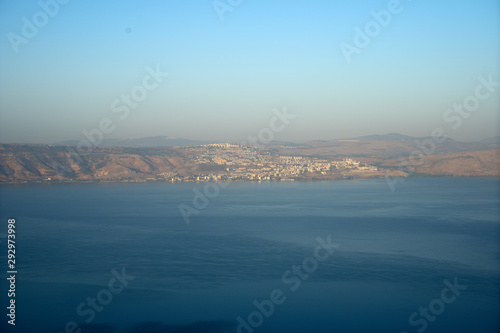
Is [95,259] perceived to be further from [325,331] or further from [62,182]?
[62,182]

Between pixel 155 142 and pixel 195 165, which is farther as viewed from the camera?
pixel 155 142

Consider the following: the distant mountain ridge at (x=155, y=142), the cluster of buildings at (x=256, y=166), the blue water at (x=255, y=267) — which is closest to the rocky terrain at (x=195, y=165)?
the cluster of buildings at (x=256, y=166)

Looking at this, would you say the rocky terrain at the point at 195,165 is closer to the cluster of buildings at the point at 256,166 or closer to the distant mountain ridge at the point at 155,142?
the cluster of buildings at the point at 256,166

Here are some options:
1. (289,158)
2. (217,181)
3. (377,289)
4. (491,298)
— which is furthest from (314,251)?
(289,158)

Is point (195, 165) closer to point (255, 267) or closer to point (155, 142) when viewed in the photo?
point (255, 267)

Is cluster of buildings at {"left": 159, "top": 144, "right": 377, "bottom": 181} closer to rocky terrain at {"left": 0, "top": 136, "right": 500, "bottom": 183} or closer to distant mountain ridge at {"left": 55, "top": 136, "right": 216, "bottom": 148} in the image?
rocky terrain at {"left": 0, "top": 136, "right": 500, "bottom": 183}

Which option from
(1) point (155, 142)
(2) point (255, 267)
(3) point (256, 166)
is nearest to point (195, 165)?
(3) point (256, 166)

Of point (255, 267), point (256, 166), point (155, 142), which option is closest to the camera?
point (255, 267)

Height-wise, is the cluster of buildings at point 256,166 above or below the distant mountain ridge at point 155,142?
below
